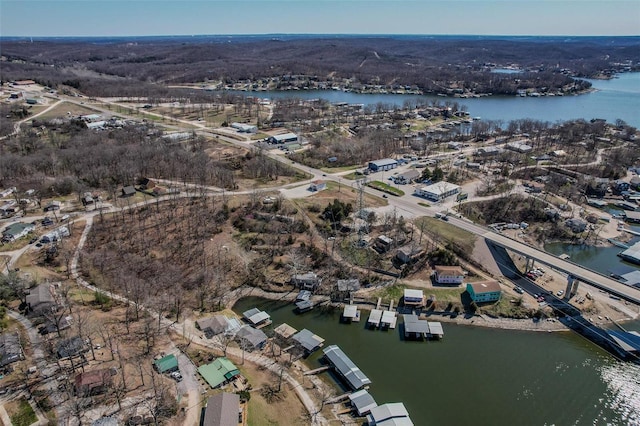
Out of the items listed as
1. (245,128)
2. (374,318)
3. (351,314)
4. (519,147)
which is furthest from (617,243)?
(245,128)

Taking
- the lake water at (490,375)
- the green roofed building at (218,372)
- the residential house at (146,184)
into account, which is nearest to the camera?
the green roofed building at (218,372)

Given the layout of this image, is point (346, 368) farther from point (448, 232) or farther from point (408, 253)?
point (448, 232)

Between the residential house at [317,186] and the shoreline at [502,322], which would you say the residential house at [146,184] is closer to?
the residential house at [317,186]

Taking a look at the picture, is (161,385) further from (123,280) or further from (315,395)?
(123,280)

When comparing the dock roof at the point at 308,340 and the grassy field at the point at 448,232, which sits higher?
the grassy field at the point at 448,232

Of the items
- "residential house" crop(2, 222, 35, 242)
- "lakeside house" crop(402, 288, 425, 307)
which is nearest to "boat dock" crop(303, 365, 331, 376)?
"lakeside house" crop(402, 288, 425, 307)

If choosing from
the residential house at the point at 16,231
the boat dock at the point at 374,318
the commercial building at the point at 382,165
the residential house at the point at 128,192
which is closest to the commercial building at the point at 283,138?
the commercial building at the point at 382,165
